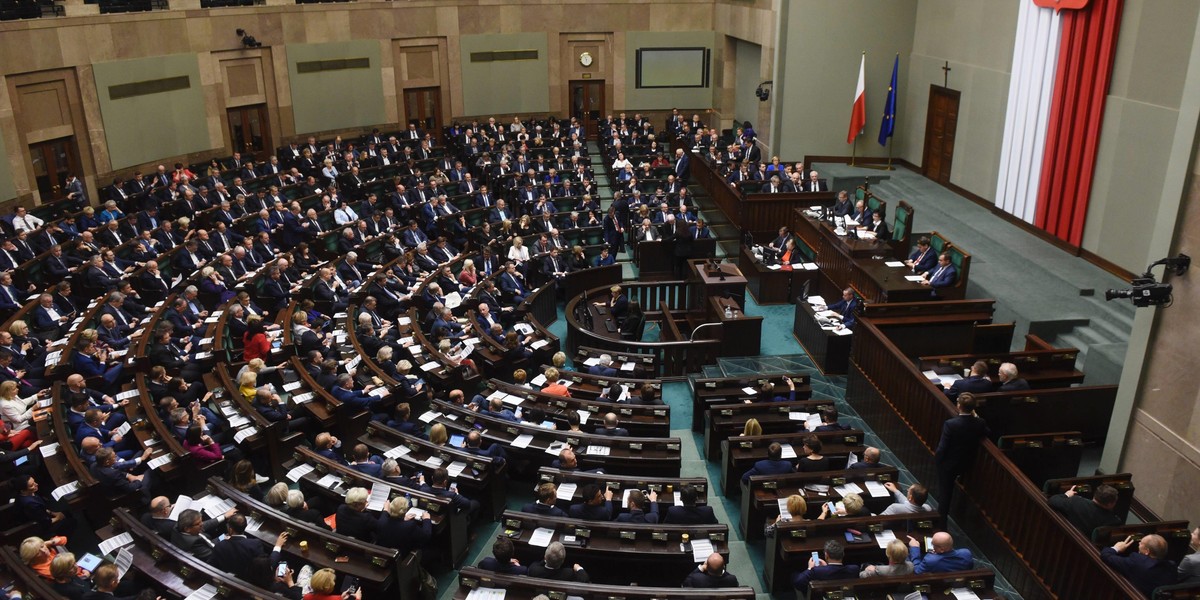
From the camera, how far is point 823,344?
452 inches

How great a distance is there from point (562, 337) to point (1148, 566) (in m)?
8.71

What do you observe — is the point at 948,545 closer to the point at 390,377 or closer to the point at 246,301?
the point at 390,377

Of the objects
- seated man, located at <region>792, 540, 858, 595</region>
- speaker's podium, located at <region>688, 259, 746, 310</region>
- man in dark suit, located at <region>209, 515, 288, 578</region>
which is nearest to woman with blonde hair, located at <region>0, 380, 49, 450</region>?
man in dark suit, located at <region>209, 515, 288, 578</region>

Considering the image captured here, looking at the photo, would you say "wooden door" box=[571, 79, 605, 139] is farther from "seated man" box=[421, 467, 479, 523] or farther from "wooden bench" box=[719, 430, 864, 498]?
"seated man" box=[421, 467, 479, 523]

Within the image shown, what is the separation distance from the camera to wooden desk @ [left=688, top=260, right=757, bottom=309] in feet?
42.0

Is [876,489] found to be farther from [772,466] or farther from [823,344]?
[823,344]

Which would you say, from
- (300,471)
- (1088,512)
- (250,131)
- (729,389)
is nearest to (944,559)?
(1088,512)

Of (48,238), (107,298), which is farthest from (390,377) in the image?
(48,238)

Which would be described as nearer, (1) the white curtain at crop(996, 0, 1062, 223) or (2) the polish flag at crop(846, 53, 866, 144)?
(1) the white curtain at crop(996, 0, 1062, 223)

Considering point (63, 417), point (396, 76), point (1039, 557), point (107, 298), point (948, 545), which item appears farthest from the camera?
point (396, 76)

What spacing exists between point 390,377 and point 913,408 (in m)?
5.79

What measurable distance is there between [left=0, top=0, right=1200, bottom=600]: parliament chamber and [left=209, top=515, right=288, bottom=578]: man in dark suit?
0.07 ft

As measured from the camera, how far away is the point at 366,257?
48.4 ft

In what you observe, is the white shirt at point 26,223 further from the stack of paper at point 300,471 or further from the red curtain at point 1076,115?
the red curtain at point 1076,115
